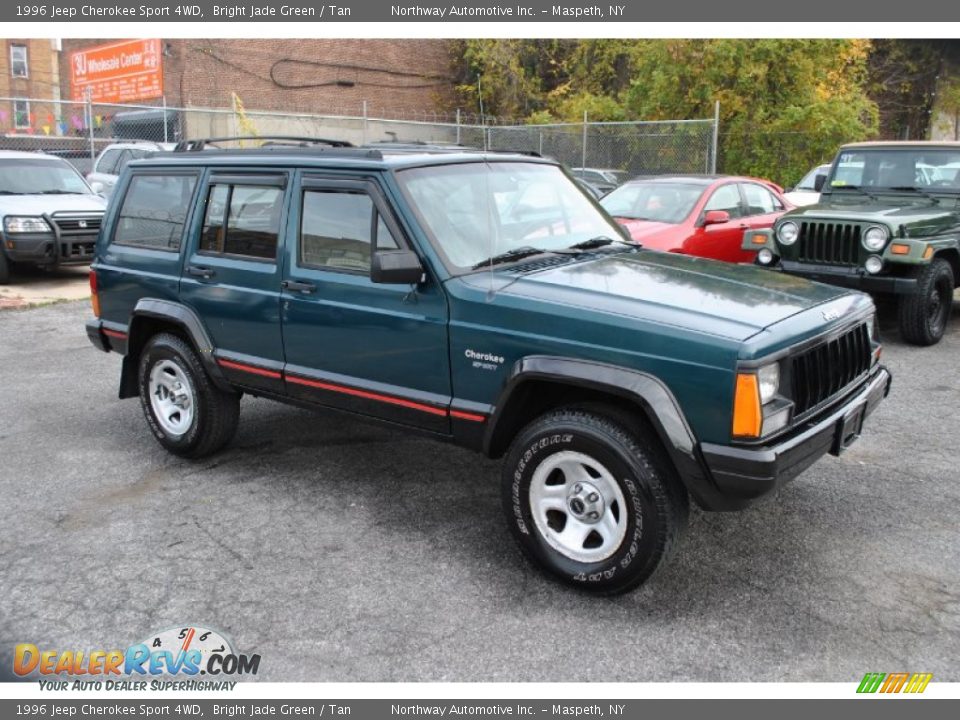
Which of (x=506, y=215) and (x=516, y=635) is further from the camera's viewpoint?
(x=506, y=215)

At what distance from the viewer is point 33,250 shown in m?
11.3

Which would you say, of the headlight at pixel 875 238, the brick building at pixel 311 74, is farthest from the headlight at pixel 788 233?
the brick building at pixel 311 74

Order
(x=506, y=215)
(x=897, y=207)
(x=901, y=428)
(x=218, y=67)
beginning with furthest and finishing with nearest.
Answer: (x=218, y=67) → (x=897, y=207) → (x=901, y=428) → (x=506, y=215)

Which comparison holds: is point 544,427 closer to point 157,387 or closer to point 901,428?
point 157,387

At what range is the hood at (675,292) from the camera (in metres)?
3.38

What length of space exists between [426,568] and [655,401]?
134 centimetres

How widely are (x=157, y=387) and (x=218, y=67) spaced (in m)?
23.0

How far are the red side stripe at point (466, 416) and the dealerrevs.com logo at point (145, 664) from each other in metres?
1.33

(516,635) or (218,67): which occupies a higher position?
(218,67)

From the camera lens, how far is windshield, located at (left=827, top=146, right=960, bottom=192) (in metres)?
8.63

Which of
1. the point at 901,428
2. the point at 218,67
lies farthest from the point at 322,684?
the point at 218,67

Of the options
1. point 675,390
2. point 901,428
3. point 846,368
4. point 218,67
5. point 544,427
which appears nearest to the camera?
point 675,390

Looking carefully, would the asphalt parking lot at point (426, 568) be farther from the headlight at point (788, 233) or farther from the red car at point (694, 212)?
the red car at point (694, 212)

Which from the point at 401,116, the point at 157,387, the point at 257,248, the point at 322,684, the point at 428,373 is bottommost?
the point at 322,684
